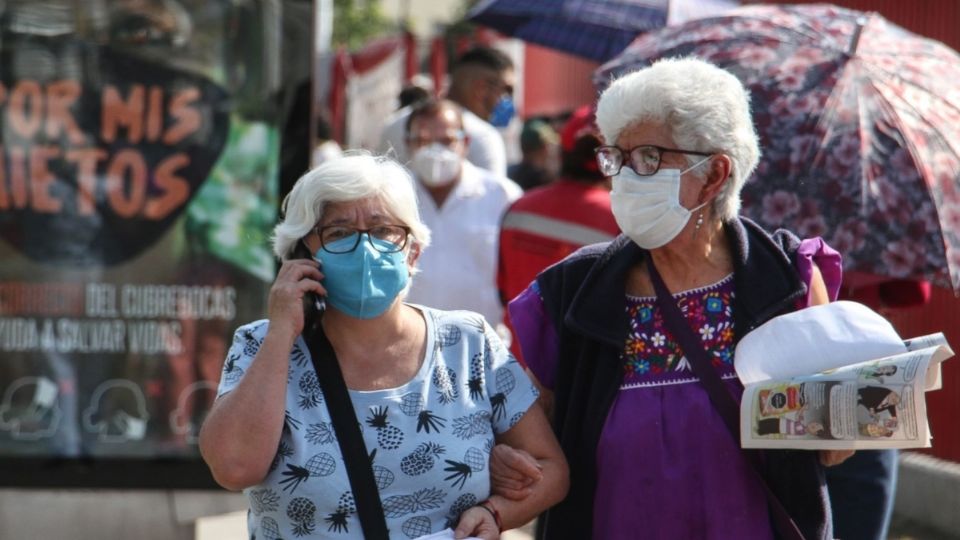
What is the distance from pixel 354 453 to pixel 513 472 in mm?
360

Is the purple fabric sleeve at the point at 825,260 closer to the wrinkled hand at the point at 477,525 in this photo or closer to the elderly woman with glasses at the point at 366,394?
the elderly woman with glasses at the point at 366,394

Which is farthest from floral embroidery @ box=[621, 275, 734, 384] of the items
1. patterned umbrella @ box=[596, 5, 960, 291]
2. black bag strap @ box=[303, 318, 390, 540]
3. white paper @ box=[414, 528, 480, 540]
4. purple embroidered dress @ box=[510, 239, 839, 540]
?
patterned umbrella @ box=[596, 5, 960, 291]

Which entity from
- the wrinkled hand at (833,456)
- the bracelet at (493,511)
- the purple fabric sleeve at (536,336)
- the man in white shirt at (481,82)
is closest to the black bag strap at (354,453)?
the bracelet at (493,511)

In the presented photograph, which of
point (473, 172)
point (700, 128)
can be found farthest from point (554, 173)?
point (700, 128)

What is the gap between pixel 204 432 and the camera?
3354mm

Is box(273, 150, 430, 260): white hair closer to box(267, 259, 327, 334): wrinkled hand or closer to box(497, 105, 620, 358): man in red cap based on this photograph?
box(267, 259, 327, 334): wrinkled hand

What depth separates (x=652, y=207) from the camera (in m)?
3.50

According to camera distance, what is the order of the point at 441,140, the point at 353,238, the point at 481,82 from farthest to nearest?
the point at 481,82 → the point at 441,140 → the point at 353,238

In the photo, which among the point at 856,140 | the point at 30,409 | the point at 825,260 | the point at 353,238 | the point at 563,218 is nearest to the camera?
the point at 353,238

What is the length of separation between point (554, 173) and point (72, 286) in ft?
14.8

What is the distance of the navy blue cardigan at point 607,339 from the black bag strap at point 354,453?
50 cm

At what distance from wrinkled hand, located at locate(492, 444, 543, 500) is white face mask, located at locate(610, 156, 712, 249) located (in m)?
0.55

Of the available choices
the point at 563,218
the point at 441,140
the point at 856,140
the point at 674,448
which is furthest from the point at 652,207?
the point at 441,140

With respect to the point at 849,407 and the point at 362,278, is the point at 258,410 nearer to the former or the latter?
the point at 362,278
